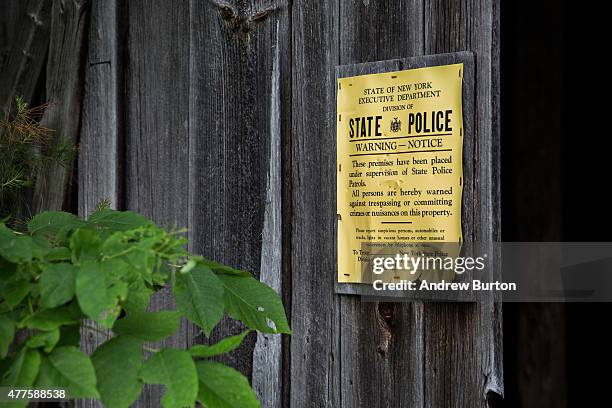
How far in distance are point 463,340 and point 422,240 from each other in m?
0.25

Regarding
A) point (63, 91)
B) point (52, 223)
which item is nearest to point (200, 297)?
point (52, 223)

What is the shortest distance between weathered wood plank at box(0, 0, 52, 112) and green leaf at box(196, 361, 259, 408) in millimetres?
1690

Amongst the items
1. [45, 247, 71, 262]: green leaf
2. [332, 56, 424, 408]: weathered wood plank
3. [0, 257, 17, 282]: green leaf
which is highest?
[45, 247, 71, 262]: green leaf

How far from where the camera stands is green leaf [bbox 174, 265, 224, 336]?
994 millimetres

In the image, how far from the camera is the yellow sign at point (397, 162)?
167 centimetres

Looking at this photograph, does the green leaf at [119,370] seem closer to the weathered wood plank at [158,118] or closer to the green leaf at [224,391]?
the green leaf at [224,391]

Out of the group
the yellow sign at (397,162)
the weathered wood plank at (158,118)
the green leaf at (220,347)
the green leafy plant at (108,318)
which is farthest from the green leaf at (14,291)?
the weathered wood plank at (158,118)

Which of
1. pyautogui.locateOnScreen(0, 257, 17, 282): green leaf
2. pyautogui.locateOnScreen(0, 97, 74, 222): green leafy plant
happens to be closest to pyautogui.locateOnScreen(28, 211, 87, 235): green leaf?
pyautogui.locateOnScreen(0, 257, 17, 282): green leaf

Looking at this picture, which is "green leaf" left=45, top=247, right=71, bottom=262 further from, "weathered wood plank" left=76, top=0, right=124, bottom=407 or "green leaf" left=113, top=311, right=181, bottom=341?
"weathered wood plank" left=76, top=0, right=124, bottom=407

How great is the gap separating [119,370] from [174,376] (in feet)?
0.25

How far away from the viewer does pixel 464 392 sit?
5.45 ft

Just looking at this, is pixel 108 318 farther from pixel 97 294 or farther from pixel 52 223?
pixel 52 223

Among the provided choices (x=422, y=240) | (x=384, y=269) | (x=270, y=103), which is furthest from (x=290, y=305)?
(x=270, y=103)

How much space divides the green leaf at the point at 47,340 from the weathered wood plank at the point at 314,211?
1047 mm
